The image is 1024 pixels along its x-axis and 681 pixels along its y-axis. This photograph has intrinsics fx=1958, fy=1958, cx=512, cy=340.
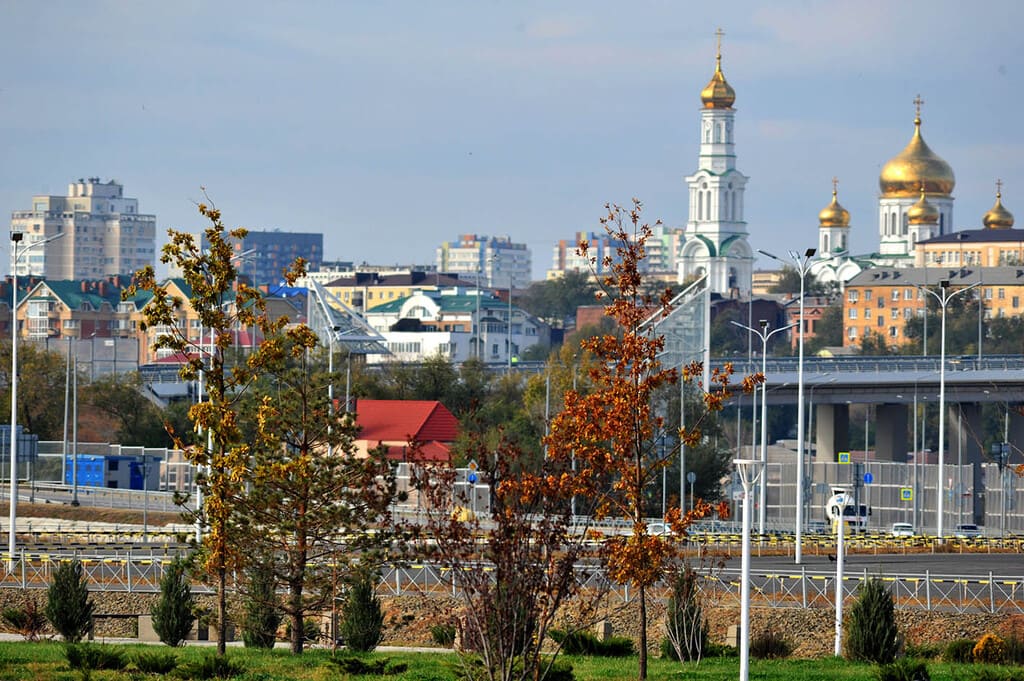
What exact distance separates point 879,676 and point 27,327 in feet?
503

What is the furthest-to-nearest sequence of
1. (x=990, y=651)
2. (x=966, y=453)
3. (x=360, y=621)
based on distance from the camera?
(x=966, y=453), (x=990, y=651), (x=360, y=621)

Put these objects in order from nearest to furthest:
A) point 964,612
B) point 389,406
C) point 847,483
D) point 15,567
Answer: point 964,612 → point 15,567 → point 847,483 → point 389,406

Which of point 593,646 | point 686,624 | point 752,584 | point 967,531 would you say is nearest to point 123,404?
point 967,531

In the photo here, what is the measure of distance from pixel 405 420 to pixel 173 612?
151 feet

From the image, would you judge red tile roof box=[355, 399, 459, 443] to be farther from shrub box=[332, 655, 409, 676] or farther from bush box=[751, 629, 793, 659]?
shrub box=[332, 655, 409, 676]

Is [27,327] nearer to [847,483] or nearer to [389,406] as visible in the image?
[389,406]

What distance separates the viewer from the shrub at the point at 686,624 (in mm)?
30016

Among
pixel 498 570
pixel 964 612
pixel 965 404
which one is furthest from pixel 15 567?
pixel 965 404

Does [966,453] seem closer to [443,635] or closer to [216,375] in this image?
[443,635]

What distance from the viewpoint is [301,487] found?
28047 millimetres

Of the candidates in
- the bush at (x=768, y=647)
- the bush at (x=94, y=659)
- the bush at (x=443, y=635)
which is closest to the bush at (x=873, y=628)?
the bush at (x=768, y=647)

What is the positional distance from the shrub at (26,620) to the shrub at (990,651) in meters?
15.5

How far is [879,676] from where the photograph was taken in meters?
25.5

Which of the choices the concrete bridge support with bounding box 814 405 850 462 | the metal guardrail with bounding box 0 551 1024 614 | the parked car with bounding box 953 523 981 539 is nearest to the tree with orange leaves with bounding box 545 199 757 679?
the metal guardrail with bounding box 0 551 1024 614
